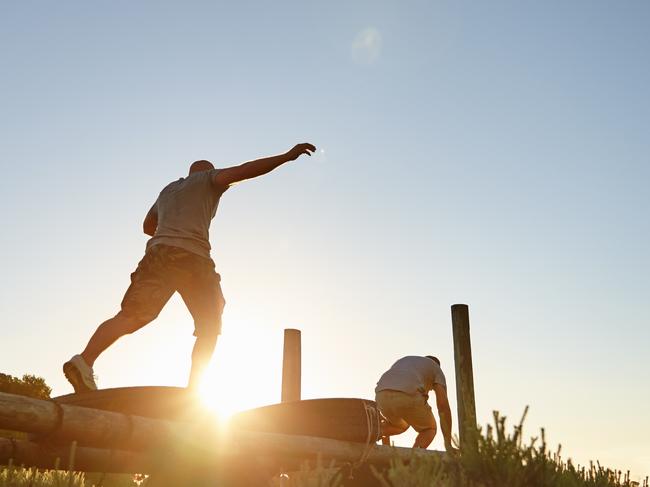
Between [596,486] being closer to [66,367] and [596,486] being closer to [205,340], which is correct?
[205,340]

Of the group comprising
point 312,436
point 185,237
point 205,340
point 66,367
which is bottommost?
point 312,436

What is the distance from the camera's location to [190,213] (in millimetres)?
4844

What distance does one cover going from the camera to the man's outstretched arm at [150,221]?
5.45 metres

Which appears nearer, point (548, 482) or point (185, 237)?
point (548, 482)

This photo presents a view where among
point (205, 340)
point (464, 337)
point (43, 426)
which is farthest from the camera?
point (464, 337)

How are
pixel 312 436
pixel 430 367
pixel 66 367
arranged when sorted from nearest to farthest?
pixel 66 367 < pixel 312 436 < pixel 430 367

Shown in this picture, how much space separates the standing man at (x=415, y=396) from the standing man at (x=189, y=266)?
319cm

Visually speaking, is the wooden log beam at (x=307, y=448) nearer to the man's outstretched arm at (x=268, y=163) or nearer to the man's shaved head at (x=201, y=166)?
the man's outstretched arm at (x=268, y=163)

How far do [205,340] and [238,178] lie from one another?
4.01ft

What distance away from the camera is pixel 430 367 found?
748cm

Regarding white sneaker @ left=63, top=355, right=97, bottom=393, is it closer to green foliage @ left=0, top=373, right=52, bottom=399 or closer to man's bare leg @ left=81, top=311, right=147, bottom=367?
man's bare leg @ left=81, top=311, right=147, bottom=367

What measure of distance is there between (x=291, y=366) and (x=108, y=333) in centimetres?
497

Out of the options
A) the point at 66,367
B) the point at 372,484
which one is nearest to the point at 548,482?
the point at 372,484

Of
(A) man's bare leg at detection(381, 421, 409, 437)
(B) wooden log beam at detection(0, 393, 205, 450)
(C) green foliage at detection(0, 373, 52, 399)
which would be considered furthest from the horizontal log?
(C) green foliage at detection(0, 373, 52, 399)
